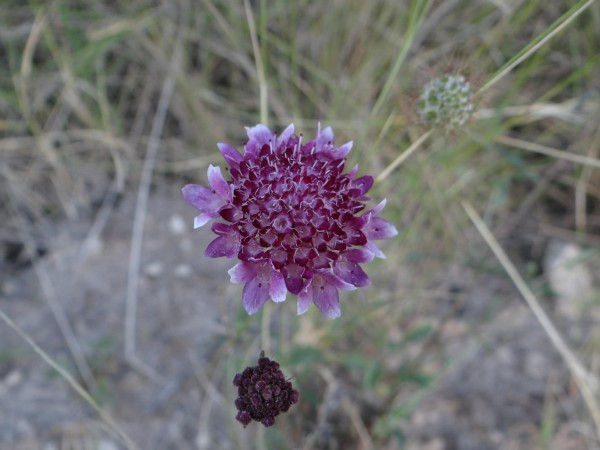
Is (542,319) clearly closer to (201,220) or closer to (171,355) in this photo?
(201,220)

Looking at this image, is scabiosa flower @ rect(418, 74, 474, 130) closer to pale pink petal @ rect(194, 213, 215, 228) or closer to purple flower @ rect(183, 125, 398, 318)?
purple flower @ rect(183, 125, 398, 318)

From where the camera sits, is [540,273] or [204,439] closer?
[204,439]

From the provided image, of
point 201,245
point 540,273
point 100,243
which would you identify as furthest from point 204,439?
point 540,273

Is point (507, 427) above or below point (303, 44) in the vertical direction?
below

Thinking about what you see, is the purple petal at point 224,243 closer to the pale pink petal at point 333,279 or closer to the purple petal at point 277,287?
the purple petal at point 277,287

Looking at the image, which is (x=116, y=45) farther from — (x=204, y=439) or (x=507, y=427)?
(x=507, y=427)

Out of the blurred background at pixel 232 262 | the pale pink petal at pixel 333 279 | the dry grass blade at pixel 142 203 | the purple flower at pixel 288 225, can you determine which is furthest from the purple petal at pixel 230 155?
the dry grass blade at pixel 142 203
